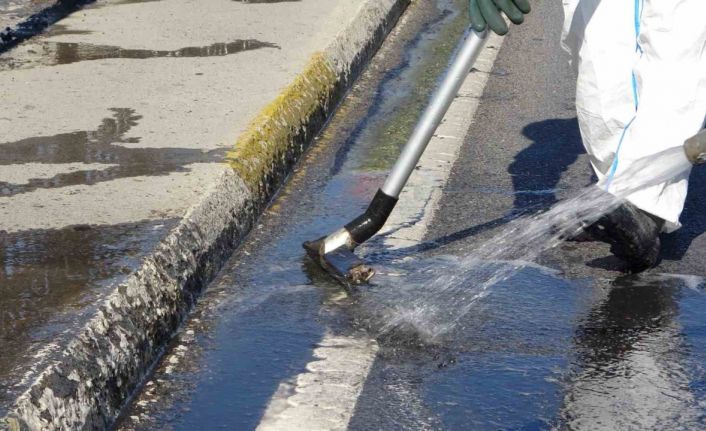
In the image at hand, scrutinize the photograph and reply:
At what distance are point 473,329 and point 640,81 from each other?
3.07 feet

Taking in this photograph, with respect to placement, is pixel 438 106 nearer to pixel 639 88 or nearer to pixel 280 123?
pixel 639 88

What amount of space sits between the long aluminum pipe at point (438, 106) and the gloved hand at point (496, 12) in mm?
57

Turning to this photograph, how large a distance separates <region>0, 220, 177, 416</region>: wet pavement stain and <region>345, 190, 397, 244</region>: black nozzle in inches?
20.2

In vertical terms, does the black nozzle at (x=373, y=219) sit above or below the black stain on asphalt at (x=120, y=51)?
above

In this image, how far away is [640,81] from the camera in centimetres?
372

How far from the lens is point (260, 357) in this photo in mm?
3143

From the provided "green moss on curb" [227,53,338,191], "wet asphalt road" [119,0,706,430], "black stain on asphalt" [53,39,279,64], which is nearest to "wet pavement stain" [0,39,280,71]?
"black stain on asphalt" [53,39,279,64]

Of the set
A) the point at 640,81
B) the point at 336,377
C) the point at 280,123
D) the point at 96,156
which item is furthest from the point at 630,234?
the point at 96,156

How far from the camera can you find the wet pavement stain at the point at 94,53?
17.2 feet

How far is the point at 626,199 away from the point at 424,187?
95 centimetres

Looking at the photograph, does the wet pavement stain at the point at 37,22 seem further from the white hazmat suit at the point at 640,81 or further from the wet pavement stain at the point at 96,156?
the white hazmat suit at the point at 640,81

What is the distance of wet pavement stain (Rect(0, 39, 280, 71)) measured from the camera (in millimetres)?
5238

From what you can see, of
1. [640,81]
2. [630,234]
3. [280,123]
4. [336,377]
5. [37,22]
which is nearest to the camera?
[336,377]

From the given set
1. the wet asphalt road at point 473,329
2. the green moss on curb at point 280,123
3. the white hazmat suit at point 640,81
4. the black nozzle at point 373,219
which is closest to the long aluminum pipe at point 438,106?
the black nozzle at point 373,219
